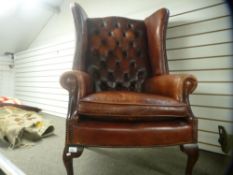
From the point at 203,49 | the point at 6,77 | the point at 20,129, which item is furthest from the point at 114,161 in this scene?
the point at 6,77

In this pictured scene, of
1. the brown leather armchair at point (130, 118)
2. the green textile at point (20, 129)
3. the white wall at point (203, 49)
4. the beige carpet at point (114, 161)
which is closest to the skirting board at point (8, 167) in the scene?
the beige carpet at point (114, 161)

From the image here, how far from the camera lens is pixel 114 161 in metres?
1.28

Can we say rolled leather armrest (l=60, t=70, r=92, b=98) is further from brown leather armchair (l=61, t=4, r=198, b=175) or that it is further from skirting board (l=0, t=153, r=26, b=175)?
skirting board (l=0, t=153, r=26, b=175)

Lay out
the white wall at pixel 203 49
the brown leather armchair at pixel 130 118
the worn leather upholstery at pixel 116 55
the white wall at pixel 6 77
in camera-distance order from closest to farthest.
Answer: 1. the brown leather armchair at pixel 130 118
2. the white wall at pixel 203 49
3. the worn leather upholstery at pixel 116 55
4. the white wall at pixel 6 77

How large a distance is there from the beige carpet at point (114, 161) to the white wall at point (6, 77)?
268cm

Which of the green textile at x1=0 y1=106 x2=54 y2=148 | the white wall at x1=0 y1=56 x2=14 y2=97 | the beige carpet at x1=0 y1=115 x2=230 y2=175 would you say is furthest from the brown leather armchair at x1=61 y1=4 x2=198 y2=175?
the white wall at x1=0 y1=56 x2=14 y2=97

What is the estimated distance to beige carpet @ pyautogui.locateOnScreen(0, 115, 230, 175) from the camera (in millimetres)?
1134

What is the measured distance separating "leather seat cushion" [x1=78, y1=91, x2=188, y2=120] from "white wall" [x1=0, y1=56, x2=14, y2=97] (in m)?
3.54

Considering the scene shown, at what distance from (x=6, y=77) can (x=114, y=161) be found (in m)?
3.46

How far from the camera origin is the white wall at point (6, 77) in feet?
12.4

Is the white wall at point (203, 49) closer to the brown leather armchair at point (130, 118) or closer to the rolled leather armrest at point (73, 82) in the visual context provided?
the brown leather armchair at point (130, 118)

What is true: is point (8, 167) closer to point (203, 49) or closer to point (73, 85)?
point (73, 85)

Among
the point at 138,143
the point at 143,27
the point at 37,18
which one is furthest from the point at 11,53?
the point at 138,143

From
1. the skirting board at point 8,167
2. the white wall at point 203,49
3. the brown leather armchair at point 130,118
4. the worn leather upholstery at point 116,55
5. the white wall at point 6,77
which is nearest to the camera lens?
the brown leather armchair at point 130,118
